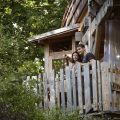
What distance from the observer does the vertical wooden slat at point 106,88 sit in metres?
9.20

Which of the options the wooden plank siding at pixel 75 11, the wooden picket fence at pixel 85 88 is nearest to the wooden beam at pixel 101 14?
the wooden picket fence at pixel 85 88

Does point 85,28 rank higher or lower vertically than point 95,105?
higher

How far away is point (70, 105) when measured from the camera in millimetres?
11117

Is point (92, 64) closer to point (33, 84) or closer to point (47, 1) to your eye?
point (33, 84)

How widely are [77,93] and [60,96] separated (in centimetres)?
88

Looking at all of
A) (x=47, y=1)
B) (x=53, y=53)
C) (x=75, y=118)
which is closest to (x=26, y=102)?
(x=75, y=118)

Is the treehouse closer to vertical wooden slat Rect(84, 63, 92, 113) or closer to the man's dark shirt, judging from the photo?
vertical wooden slat Rect(84, 63, 92, 113)

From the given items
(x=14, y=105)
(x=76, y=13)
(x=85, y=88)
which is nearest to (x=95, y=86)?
(x=85, y=88)

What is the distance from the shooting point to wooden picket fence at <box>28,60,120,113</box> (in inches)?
366

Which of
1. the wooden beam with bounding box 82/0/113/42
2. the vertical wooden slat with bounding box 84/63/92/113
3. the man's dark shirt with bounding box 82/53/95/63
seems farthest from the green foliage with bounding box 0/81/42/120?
the wooden beam with bounding box 82/0/113/42

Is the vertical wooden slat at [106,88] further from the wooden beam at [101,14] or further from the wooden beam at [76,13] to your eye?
the wooden beam at [76,13]

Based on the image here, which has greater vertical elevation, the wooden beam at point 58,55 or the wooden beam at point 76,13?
the wooden beam at point 76,13

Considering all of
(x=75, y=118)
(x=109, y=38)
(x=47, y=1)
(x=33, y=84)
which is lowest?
(x=75, y=118)

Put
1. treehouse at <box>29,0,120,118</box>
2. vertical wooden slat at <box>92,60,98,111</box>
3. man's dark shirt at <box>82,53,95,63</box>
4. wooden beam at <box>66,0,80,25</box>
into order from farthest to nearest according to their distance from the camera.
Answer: wooden beam at <box>66,0,80,25</box>, man's dark shirt at <box>82,53,95,63</box>, vertical wooden slat at <box>92,60,98,111</box>, treehouse at <box>29,0,120,118</box>
